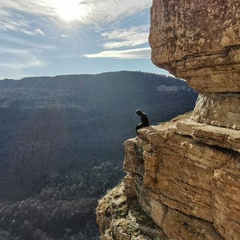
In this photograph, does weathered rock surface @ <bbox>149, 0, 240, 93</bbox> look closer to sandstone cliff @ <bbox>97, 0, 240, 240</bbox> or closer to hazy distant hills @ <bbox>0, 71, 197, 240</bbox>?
sandstone cliff @ <bbox>97, 0, 240, 240</bbox>

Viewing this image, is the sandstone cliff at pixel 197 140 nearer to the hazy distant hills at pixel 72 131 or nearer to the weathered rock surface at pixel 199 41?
the weathered rock surface at pixel 199 41

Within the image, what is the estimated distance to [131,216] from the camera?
51.0ft

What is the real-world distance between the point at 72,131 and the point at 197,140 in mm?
141493

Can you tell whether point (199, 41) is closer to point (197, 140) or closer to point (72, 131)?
point (197, 140)

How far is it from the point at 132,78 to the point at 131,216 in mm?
176234

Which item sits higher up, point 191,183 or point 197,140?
point 197,140

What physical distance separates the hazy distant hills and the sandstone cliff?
186 feet

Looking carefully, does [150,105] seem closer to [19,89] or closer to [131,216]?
[19,89]

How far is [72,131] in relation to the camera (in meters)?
151

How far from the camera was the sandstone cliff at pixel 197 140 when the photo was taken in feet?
34.0

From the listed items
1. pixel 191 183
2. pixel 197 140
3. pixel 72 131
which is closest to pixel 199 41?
pixel 197 140

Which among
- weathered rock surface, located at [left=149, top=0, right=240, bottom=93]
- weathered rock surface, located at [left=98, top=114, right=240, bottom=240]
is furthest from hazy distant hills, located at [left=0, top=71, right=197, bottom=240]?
weathered rock surface, located at [left=149, top=0, right=240, bottom=93]

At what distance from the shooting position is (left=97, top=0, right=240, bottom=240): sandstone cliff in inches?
408

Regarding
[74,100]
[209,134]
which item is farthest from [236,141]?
[74,100]
